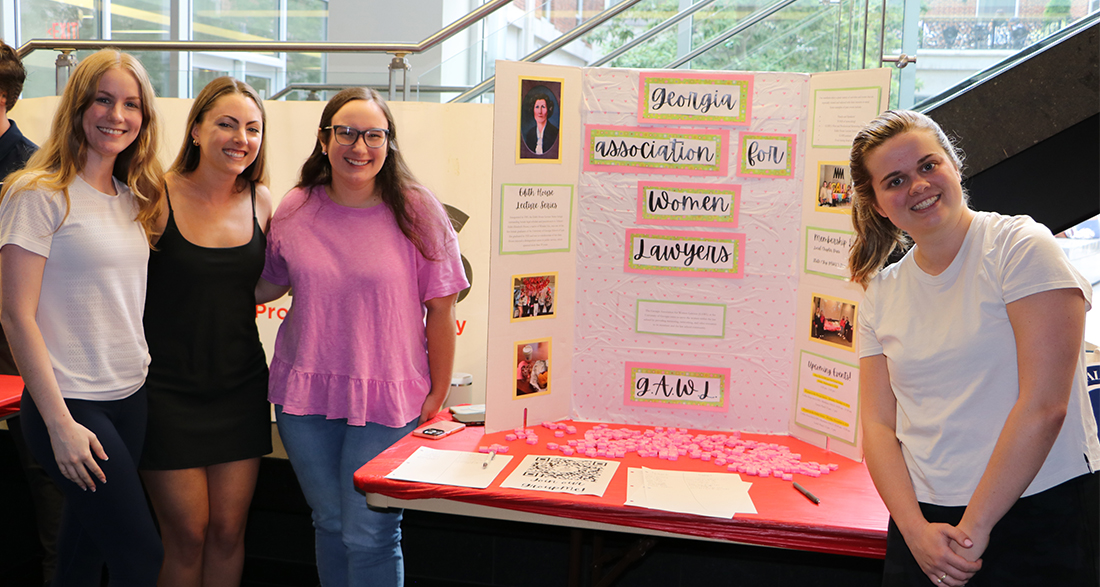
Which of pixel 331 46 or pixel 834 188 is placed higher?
pixel 331 46

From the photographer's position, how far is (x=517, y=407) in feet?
6.90

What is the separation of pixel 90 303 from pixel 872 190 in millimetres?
1607

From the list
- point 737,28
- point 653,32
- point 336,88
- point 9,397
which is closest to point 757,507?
point 9,397

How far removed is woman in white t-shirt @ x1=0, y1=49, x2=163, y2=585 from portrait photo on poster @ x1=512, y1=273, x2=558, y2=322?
0.88 meters

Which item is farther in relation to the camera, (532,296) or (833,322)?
(532,296)

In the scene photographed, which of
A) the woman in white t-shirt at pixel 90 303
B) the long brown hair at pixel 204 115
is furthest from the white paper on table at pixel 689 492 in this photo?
the long brown hair at pixel 204 115

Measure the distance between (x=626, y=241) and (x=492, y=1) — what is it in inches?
57.1

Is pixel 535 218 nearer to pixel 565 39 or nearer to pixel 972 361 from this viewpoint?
pixel 972 361

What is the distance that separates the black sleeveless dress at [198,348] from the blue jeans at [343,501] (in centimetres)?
14

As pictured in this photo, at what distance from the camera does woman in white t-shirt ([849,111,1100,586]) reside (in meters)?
1.24

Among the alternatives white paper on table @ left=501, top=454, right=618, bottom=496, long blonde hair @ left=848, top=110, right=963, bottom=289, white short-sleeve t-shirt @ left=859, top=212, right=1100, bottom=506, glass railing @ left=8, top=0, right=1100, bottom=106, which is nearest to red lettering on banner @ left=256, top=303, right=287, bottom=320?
glass railing @ left=8, top=0, right=1100, bottom=106

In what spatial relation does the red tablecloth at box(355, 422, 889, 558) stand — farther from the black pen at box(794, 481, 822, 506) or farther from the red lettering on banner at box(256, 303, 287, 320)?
the red lettering on banner at box(256, 303, 287, 320)

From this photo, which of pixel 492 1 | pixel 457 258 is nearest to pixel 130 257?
pixel 457 258

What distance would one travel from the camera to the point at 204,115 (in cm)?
182
